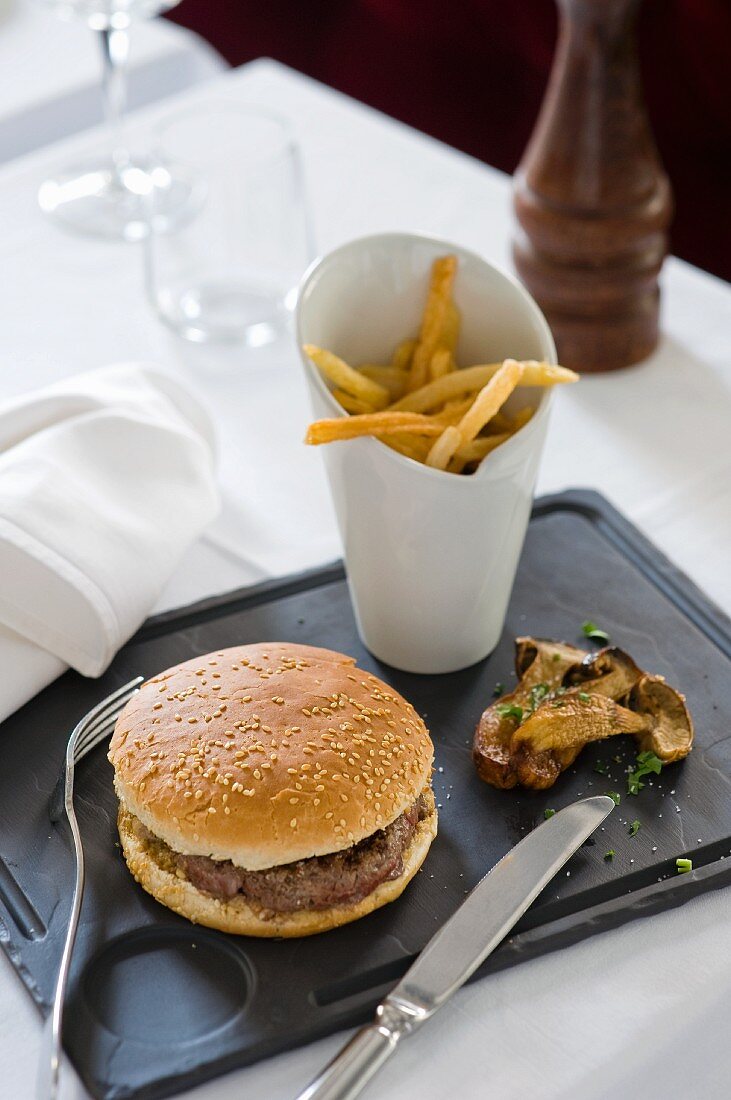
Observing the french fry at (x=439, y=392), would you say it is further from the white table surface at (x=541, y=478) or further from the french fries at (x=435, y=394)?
the white table surface at (x=541, y=478)

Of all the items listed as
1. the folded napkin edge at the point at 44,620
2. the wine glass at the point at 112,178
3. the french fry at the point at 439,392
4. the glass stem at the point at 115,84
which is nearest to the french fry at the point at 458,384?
the french fry at the point at 439,392

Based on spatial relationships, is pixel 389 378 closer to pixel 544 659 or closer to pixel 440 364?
pixel 440 364

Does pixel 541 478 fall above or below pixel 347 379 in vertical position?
below

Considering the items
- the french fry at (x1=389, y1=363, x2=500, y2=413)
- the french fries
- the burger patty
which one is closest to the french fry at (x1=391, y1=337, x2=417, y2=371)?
the french fries

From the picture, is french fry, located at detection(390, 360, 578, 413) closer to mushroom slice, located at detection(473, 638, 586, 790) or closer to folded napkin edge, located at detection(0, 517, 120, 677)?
mushroom slice, located at detection(473, 638, 586, 790)

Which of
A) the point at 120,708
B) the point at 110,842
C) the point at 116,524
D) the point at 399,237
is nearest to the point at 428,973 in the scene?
the point at 110,842

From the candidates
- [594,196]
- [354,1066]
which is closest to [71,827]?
[354,1066]
